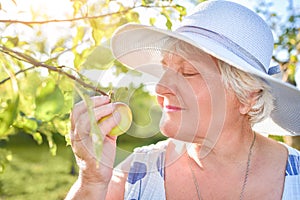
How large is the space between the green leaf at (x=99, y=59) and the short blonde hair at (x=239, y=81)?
248 millimetres

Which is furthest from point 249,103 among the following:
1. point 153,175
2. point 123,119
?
point 123,119

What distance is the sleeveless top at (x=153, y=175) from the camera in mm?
1705

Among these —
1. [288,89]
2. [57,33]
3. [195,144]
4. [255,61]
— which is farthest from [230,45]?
[57,33]

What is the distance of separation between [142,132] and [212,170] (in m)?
0.44

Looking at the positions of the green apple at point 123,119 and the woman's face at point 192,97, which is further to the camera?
the woman's face at point 192,97

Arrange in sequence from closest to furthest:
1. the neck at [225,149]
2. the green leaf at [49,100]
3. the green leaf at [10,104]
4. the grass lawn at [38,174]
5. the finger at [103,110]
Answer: the green leaf at [10,104] → the green leaf at [49,100] → the finger at [103,110] → the neck at [225,149] → the grass lawn at [38,174]

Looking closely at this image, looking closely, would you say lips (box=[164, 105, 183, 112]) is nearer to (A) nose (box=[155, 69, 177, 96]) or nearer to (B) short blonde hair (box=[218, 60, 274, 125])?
(A) nose (box=[155, 69, 177, 96])

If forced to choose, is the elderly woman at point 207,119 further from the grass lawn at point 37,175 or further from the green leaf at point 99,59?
the grass lawn at point 37,175

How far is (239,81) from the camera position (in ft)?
5.01

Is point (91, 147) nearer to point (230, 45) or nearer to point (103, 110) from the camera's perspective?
point (103, 110)

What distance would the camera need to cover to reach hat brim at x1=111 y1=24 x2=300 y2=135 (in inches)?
54.4

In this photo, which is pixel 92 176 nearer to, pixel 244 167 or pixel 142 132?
pixel 142 132

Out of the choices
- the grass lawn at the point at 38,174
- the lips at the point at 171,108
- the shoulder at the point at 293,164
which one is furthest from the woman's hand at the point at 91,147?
the grass lawn at the point at 38,174

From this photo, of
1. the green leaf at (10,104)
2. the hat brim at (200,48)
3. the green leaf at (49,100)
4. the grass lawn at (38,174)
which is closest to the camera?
the green leaf at (10,104)
